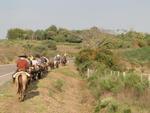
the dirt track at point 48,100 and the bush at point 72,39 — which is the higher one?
the dirt track at point 48,100

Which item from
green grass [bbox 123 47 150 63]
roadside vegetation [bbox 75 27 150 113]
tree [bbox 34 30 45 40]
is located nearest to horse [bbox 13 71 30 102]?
roadside vegetation [bbox 75 27 150 113]

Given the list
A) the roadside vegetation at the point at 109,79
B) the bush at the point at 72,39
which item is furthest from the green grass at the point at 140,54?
the bush at the point at 72,39

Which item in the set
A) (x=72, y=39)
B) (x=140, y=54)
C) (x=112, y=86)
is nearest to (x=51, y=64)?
→ (x=112, y=86)

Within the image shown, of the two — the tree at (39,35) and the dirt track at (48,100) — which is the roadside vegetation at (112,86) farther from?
the tree at (39,35)

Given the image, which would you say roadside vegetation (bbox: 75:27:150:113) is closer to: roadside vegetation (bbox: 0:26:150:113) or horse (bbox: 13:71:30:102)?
roadside vegetation (bbox: 0:26:150:113)

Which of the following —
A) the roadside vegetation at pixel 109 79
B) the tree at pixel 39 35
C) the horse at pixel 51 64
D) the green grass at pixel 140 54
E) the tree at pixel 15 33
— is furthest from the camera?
the tree at pixel 15 33

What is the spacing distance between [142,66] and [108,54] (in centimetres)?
1858

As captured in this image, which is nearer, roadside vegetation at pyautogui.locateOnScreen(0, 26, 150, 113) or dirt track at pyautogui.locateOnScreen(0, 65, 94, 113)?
dirt track at pyautogui.locateOnScreen(0, 65, 94, 113)

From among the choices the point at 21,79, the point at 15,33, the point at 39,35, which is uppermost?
the point at 21,79

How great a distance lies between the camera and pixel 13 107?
19.6 m

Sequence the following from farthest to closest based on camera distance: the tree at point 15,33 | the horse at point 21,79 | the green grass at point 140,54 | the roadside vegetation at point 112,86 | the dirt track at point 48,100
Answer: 1. the tree at point 15,33
2. the green grass at point 140,54
3. the roadside vegetation at point 112,86
4. the horse at point 21,79
5. the dirt track at point 48,100

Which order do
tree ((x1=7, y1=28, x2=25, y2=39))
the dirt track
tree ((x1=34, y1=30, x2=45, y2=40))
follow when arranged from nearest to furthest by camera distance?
the dirt track → tree ((x1=34, y1=30, x2=45, y2=40)) → tree ((x1=7, y1=28, x2=25, y2=39))

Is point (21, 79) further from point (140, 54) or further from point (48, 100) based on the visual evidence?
point (140, 54)

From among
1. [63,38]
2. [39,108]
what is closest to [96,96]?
[39,108]
